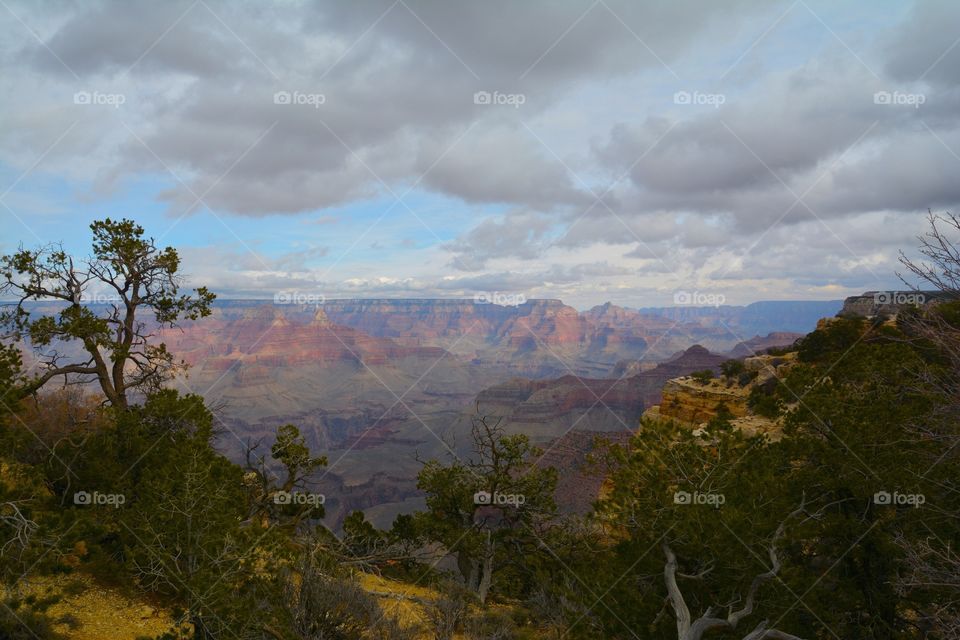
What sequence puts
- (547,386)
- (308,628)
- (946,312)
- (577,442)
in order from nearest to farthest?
(308,628) < (946,312) < (577,442) < (547,386)

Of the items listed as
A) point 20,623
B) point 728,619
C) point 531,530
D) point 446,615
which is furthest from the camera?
point 531,530

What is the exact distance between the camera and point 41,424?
1659 cm

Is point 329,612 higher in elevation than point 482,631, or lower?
higher

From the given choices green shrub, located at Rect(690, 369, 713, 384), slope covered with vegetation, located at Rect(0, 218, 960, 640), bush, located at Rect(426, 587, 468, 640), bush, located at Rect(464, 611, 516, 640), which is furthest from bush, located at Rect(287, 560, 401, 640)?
green shrub, located at Rect(690, 369, 713, 384)

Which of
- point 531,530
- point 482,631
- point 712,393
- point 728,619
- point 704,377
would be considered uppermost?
point 704,377

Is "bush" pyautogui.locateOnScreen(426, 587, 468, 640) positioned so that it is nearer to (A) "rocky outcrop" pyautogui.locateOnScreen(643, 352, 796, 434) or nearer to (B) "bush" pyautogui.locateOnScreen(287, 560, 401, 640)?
(B) "bush" pyautogui.locateOnScreen(287, 560, 401, 640)

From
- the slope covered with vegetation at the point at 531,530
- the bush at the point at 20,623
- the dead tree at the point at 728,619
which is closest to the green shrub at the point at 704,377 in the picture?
the slope covered with vegetation at the point at 531,530

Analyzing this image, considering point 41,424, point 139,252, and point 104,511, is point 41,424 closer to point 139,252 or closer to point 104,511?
point 104,511

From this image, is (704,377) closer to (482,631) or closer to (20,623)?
(482,631)

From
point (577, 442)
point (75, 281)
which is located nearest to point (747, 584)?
point (75, 281)

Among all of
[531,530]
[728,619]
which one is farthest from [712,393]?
[728,619]

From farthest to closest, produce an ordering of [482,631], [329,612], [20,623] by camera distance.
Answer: [482,631]
[329,612]
[20,623]

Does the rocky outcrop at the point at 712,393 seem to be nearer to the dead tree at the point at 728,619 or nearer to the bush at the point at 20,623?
the dead tree at the point at 728,619

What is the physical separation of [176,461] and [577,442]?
292 ft
